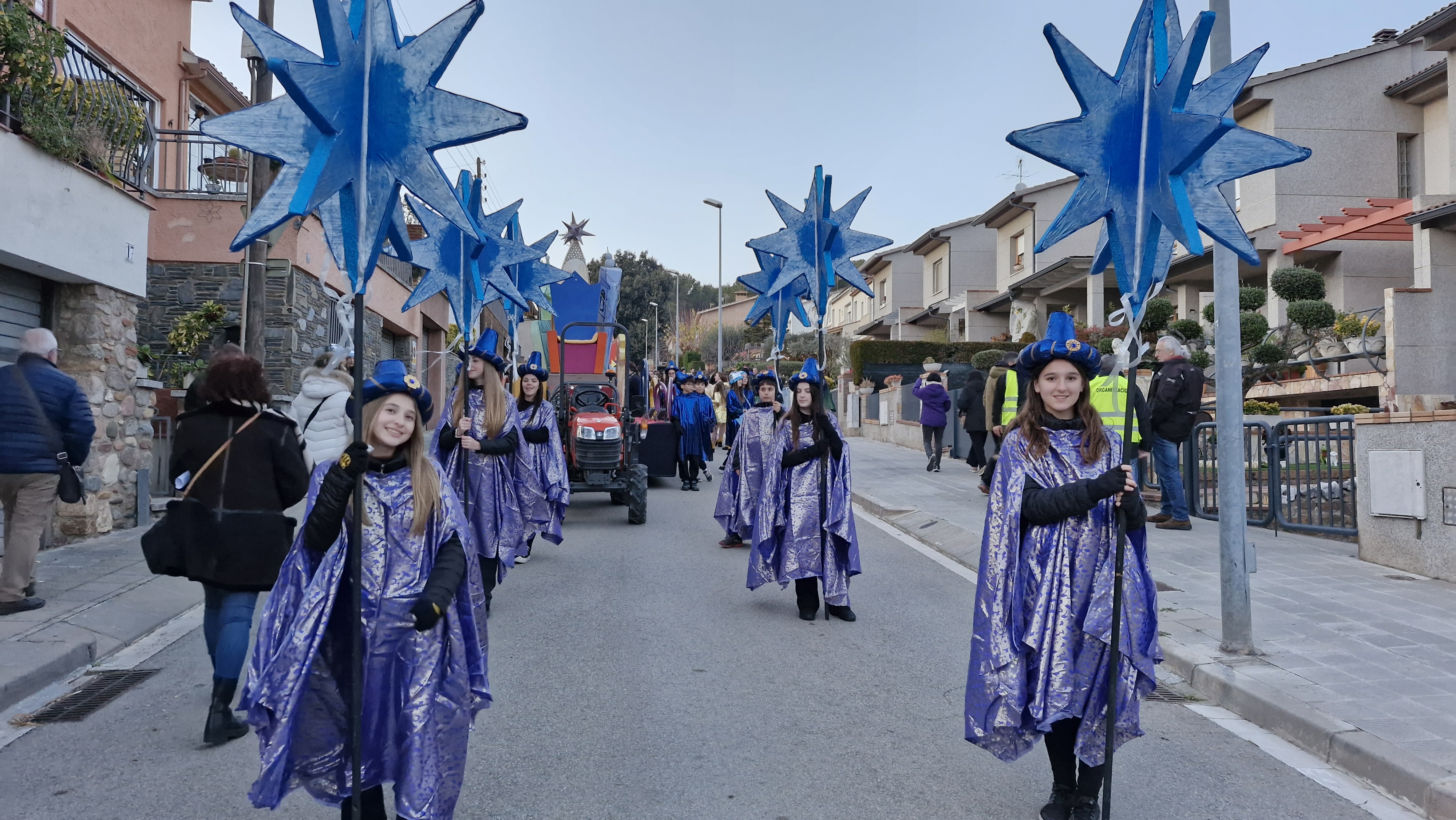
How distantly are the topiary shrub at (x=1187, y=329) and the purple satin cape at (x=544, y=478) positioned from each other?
13488 millimetres

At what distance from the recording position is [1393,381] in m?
14.9

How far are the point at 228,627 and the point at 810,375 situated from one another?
3.79 metres

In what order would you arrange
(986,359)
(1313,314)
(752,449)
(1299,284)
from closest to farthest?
(752,449), (1313,314), (1299,284), (986,359)

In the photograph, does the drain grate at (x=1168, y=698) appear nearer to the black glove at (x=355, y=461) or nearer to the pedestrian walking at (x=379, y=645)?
the pedestrian walking at (x=379, y=645)

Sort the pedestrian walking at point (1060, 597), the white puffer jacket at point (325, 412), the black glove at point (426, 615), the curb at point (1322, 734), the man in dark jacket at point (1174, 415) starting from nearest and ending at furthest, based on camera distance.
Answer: the black glove at point (426, 615) < the pedestrian walking at point (1060, 597) < the curb at point (1322, 734) < the white puffer jacket at point (325, 412) < the man in dark jacket at point (1174, 415)

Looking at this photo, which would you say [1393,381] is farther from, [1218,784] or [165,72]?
[165,72]

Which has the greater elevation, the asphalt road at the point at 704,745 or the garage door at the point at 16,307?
the garage door at the point at 16,307

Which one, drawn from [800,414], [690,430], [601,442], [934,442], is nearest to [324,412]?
[800,414]

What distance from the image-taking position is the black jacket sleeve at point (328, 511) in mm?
2945

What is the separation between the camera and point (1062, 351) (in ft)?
11.4

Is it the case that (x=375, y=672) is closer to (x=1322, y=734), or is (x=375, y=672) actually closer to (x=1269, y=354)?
(x=1322, y=734)

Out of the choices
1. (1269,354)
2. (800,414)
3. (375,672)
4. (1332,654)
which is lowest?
(1332,654)

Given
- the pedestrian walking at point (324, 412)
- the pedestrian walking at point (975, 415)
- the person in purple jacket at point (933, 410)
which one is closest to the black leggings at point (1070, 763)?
the pedestrian walking at point (324, 412)

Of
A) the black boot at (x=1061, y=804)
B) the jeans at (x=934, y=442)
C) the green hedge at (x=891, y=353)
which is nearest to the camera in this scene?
the black boot at (x=1061, y=804)
